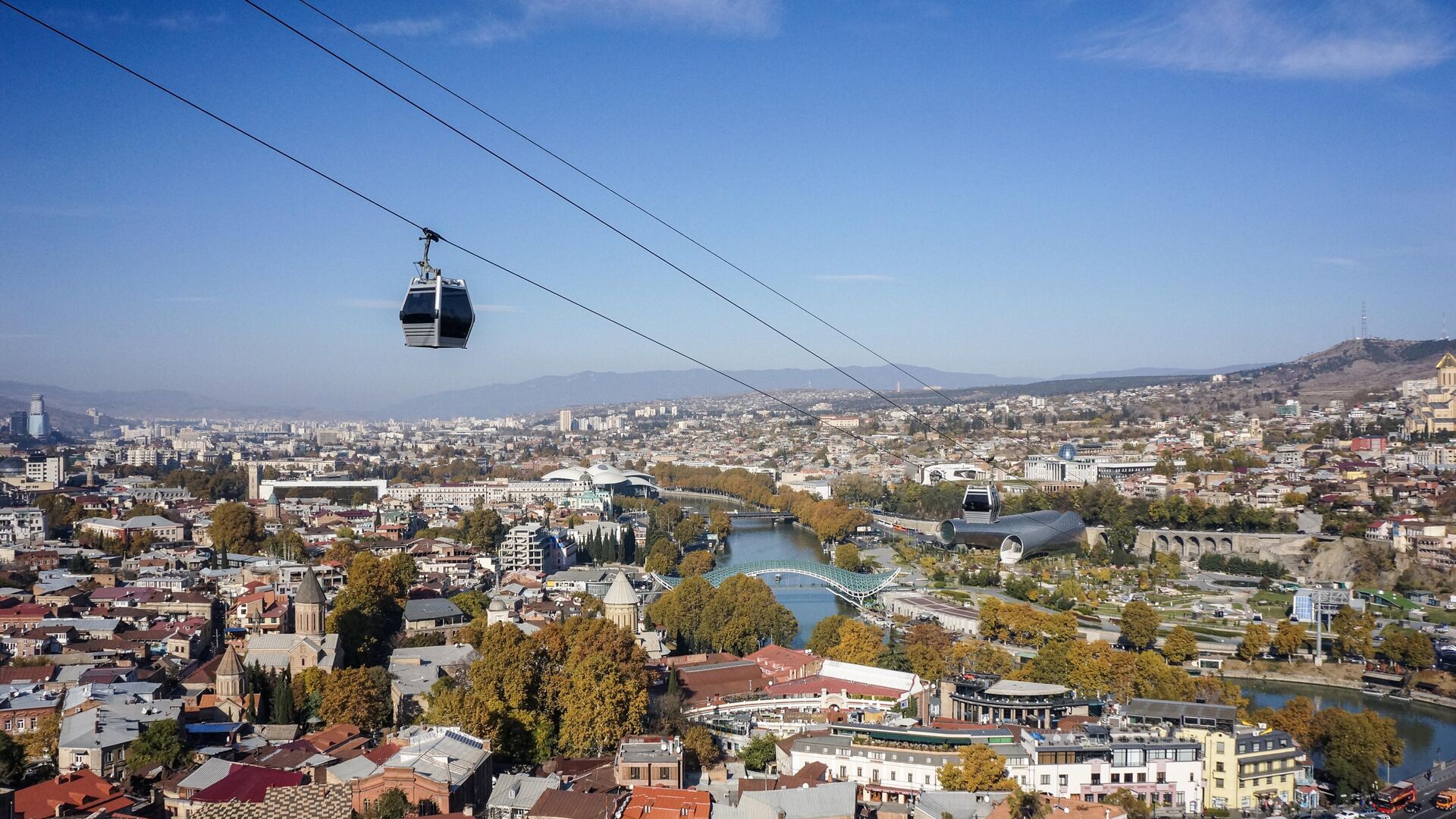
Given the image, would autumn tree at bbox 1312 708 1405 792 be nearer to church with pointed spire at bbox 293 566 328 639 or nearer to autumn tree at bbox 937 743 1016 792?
autumn tree at bbox 937 743 1016 792

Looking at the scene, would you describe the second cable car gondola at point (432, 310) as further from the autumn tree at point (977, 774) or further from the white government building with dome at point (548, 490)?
the white government building with dome at point (548, 490)

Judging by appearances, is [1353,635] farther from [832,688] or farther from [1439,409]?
[1439,409]

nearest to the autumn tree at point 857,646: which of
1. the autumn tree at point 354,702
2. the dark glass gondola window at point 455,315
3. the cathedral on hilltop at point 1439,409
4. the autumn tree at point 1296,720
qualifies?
the autumn tree at point 1296,720

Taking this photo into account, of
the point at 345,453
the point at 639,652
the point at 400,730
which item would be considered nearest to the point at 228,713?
the point at 400,730

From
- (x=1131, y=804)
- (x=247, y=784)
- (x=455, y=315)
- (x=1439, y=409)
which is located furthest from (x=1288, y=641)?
(x=1439, y=409)

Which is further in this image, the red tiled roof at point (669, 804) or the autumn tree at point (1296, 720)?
the autumn tree at point (1296, 720)
